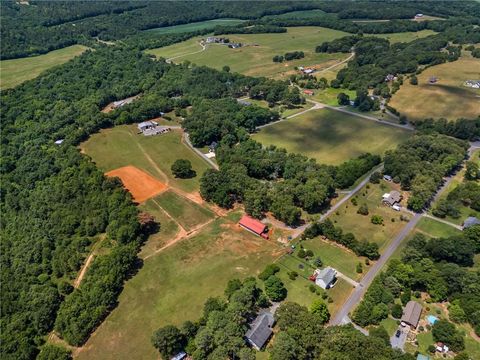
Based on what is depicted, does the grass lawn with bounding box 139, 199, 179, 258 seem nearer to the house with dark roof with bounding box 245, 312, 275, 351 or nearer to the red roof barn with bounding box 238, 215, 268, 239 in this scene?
the red roof barn with bounding box 238, 215, 268, 239

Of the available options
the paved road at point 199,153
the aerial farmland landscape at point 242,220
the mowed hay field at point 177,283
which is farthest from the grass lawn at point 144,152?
the mowed hay field at point 177,283

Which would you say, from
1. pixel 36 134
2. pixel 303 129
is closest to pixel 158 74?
pixel 36 134

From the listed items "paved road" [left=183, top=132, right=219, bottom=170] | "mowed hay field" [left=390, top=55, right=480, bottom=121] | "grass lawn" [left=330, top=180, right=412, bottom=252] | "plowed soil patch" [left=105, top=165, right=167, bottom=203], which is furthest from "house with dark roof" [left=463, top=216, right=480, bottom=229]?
"plowed soil patch" [left=105, top=165, right=167, bottom=203]

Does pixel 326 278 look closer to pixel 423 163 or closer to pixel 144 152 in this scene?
pixel 423 163

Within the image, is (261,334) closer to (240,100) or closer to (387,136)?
(387,136)

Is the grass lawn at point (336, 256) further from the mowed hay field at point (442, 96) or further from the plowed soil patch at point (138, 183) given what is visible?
the mowed hay field at point (442, 96)
